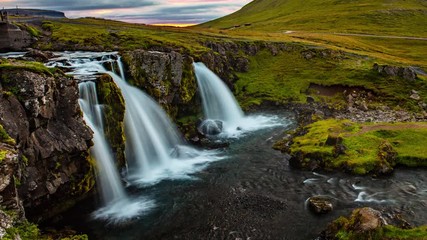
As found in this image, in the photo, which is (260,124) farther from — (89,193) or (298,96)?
(89,193)

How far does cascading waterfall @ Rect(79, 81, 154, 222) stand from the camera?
28250 mm

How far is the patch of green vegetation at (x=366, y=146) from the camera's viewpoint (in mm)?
34719

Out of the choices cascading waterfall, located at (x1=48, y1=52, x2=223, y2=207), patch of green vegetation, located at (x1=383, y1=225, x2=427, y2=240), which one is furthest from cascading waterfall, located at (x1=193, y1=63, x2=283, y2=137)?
patch of green vegetation, located at (x1=383, y1=225, x2=427, y2=240)

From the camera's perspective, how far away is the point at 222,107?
192ft

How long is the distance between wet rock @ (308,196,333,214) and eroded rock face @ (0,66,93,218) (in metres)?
17.7

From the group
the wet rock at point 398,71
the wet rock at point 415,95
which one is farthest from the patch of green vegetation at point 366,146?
the wet rock at point 398,71

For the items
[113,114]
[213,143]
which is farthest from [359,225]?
[213,143]

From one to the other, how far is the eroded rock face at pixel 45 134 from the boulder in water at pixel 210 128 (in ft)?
72.4

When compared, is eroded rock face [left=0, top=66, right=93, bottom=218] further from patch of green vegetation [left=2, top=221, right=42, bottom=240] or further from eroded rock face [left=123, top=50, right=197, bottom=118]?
eroded rock face [left=123, top=50, right=197, bottom=118]

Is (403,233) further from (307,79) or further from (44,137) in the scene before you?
(307,79)

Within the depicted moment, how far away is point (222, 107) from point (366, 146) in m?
26.0

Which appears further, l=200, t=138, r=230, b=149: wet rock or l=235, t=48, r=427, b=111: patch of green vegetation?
l=235, t=48, r=427, b=111: patch of green vegetation

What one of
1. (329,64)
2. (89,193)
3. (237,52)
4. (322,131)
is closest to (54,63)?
(89,193)

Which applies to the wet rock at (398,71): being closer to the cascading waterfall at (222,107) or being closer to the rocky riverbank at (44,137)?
the cascading waterfall at (222,107)
